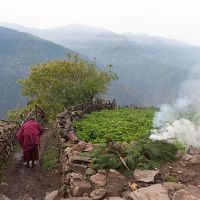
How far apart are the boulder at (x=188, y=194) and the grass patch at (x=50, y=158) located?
261 inches

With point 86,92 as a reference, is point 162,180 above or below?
above

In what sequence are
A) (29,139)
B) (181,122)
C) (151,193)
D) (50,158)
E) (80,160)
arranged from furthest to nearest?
(50,158)
(181,122)
(29,139)
(80,160)
(151,193)

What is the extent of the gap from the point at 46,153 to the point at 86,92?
21.8 meters

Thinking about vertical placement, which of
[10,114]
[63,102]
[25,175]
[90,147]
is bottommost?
[10,114]

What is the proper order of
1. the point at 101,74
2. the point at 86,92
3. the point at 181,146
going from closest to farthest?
the point at 181,146, the point at 86,92, the point at 101,74

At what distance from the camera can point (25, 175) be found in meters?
14.2

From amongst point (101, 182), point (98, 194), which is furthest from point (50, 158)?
point (98, 194)

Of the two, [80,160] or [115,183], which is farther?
[80,160]

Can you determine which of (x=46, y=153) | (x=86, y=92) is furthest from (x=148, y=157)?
(x=86, y=92)

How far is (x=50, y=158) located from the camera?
1611 centimetres

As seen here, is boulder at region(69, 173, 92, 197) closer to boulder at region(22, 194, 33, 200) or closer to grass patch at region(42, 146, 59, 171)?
boulder at region(22, 194, 33, 200)

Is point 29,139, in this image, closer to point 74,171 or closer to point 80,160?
point 80,160

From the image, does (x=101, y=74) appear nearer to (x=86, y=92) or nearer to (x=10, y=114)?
(x=86, y=92)

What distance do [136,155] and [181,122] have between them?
4525 mm
